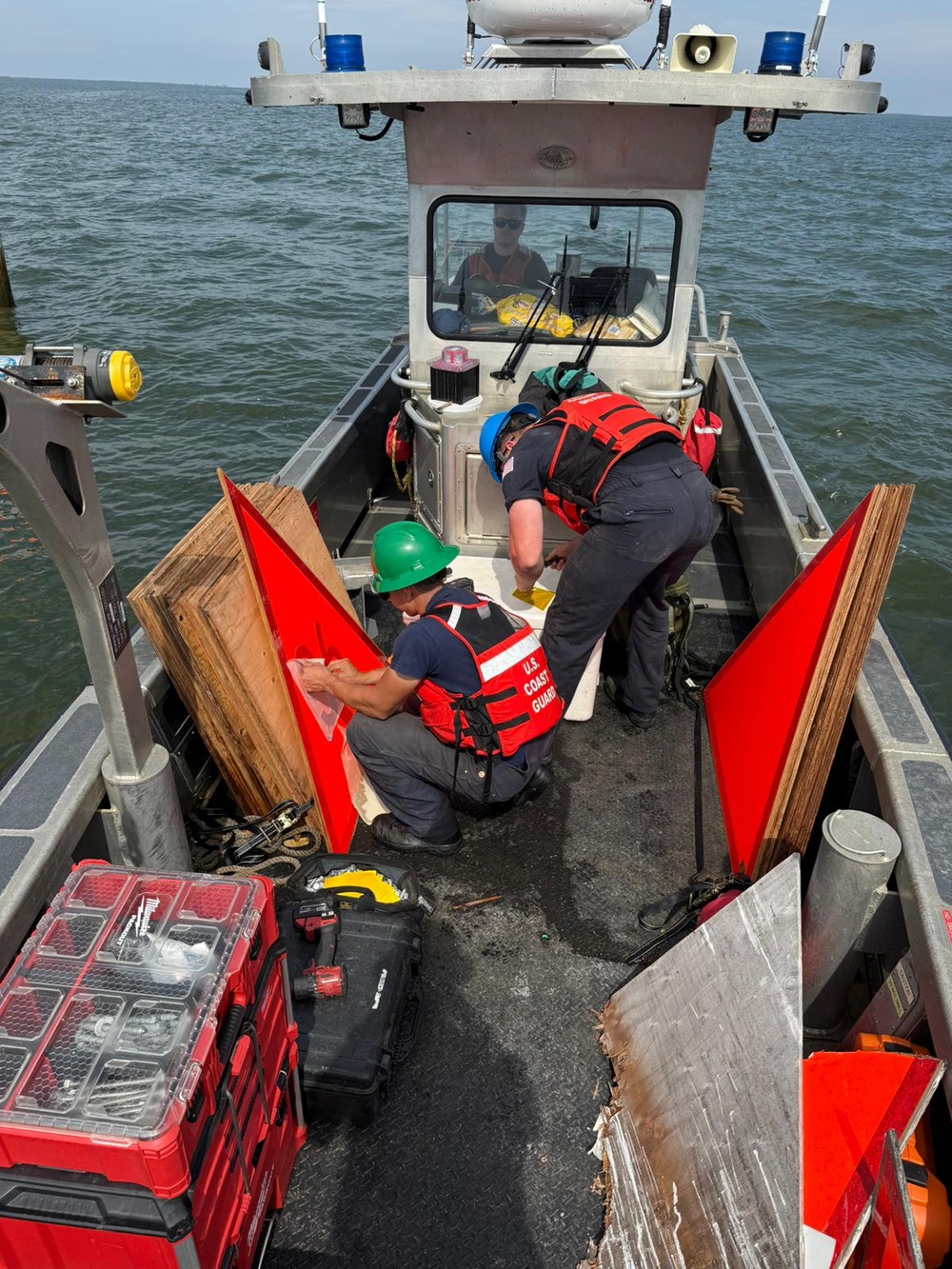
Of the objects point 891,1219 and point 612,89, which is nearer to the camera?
point 891,1219

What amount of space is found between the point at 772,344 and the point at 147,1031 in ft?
53.9

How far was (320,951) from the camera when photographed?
9.20 feet

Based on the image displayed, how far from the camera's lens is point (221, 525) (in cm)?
355

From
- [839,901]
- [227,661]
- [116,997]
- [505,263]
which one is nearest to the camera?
[116,997]

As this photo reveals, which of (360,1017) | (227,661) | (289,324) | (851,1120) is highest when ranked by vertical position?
(227,661)

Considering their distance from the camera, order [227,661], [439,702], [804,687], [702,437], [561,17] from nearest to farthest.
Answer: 1. [227,661]
2. [804,687]
3. [439,702]
4. [561,17]
5. [702,437]

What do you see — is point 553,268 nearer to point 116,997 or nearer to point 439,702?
point 439,702

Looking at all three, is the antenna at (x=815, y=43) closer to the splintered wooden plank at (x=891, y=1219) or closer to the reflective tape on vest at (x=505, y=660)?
the reflective tape on vest at (x=505, y=660)

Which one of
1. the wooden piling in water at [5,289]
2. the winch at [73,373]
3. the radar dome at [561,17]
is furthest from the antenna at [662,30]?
the wooden piling in water at [5,289]

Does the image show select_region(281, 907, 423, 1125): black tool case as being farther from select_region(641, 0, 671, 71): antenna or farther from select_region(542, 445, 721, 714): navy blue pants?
select_region(641, 0, 671, 71): antenna

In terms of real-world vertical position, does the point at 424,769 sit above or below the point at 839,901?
below

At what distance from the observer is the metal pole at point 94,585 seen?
1.94 meters

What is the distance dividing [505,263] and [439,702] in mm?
2928

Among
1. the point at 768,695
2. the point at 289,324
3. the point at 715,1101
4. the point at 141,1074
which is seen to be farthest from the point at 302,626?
the point at 289,324
